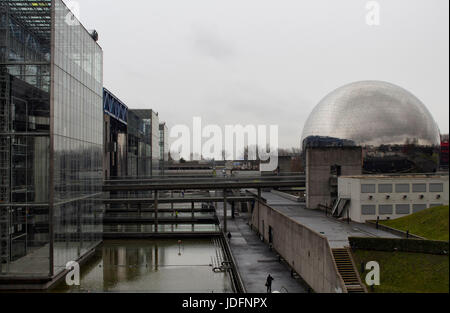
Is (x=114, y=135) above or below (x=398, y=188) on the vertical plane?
above

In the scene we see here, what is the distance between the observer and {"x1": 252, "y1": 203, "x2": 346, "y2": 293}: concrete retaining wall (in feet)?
59.4

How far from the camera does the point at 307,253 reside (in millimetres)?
22266

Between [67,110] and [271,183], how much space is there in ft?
71.2

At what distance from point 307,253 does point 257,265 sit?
588cm

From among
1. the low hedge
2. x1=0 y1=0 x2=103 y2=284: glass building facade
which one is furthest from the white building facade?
x1=0 y1=0 x2=103 y2=284: glass building facade

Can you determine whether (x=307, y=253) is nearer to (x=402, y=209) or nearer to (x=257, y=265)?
(x=257, y=265)

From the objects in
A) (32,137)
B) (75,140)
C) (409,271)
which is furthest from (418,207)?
(32,137)

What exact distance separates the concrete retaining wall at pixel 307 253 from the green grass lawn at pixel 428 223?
502 centimetres

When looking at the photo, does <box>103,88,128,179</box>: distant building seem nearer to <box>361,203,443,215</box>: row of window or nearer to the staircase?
<box>361,203,443,215</box>: row of window

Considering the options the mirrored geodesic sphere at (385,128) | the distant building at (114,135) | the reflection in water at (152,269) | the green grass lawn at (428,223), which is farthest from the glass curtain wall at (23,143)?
the mirrored geodesic sphere at (385,128)

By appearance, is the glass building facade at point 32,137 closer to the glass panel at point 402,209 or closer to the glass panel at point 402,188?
the glass panel at point 402,188

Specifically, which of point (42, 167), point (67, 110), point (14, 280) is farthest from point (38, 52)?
point (14, 280)
